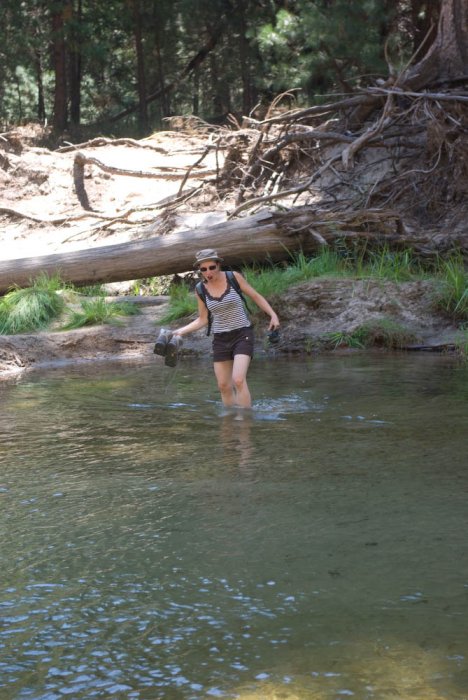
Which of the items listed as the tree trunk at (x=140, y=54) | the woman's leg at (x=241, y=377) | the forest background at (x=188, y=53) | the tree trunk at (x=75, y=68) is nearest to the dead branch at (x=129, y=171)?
the forest background at (x=188, y=53)

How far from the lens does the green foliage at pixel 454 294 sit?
1150cm

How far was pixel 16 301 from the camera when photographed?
12.9m

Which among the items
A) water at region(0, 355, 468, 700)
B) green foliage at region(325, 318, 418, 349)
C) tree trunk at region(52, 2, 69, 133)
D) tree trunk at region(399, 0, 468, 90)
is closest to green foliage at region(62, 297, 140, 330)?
green foliage at region(325, 318, 418, 349)

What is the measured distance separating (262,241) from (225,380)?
5.09 metres

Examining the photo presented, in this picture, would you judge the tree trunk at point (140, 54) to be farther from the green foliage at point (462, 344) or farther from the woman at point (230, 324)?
the woman at point (230, 324)

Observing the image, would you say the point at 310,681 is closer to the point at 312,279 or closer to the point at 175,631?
the point at 175,631

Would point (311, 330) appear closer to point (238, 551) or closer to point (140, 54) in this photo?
point (238, 551)

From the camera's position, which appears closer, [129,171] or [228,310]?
[228,310]

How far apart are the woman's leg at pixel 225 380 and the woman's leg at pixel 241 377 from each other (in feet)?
0.53

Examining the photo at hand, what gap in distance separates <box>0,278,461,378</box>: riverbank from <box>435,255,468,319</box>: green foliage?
0.41 feet

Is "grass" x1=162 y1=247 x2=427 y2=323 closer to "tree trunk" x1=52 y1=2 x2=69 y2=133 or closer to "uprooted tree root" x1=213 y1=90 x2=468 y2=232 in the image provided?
"uprooted tree root" x1=213 y1=90 x2=468 y2=232

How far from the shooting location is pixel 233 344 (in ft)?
26.8

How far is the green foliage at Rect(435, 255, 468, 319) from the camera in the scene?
1150cm

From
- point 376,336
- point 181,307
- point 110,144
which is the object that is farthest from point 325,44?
point 376,336
